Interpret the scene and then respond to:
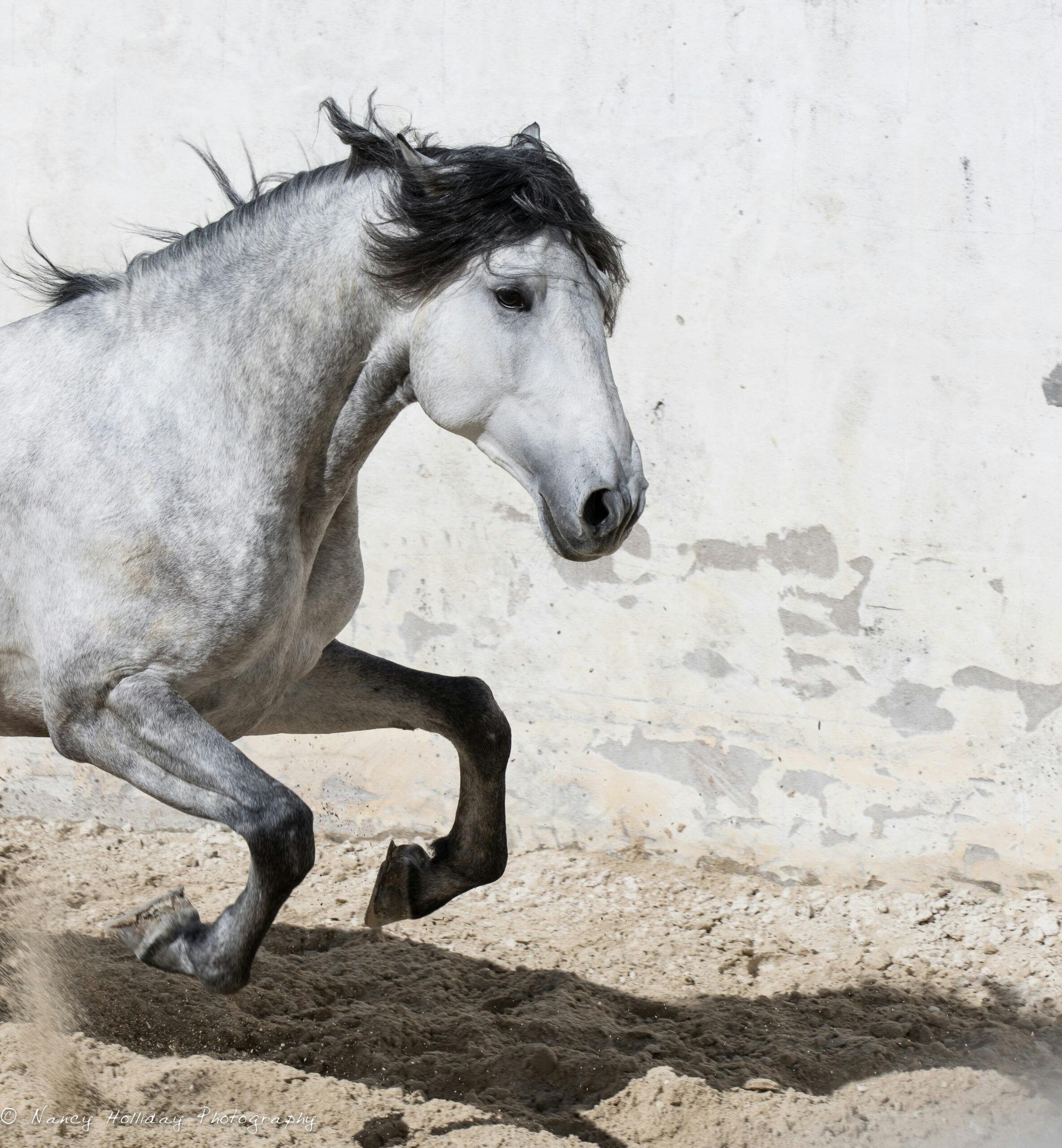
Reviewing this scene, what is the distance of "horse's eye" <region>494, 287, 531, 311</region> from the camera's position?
220 cm

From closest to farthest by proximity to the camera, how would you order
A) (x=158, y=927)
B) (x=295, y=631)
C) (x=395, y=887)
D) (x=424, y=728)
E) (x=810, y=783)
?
(x=158, y=927), (x=295, y=631), (x=395, y=887), (x=424, y=728), (x=810, y=783)

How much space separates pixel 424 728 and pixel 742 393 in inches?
69.2

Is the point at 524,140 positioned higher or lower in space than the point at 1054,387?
higher

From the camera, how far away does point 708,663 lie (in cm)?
423

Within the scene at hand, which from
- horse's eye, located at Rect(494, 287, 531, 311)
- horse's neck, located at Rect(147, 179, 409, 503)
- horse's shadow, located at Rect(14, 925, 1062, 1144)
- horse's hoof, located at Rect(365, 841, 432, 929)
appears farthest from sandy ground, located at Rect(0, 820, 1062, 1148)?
horse's eye, located at Rect(494, 287, 531, 311)

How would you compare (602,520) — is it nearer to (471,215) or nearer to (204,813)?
(471,215)

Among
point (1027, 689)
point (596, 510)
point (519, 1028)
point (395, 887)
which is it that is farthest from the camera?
point (1027, 689)

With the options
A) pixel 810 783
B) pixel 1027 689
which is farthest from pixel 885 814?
pixel 1027 689

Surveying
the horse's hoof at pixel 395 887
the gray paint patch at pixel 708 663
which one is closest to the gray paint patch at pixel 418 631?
the gray paint patch at pixel 708 663

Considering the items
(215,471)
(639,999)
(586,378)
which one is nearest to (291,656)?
(215,471)

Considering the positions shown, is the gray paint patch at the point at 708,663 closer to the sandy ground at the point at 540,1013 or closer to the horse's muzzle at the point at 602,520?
the sandy ground at the point at 540,1013

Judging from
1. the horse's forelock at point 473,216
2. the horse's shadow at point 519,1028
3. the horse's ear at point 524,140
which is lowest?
the horse's shadow at point 519,1028

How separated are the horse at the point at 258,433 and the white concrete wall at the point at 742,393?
5.36 feet

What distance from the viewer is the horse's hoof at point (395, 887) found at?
2.81 metres
